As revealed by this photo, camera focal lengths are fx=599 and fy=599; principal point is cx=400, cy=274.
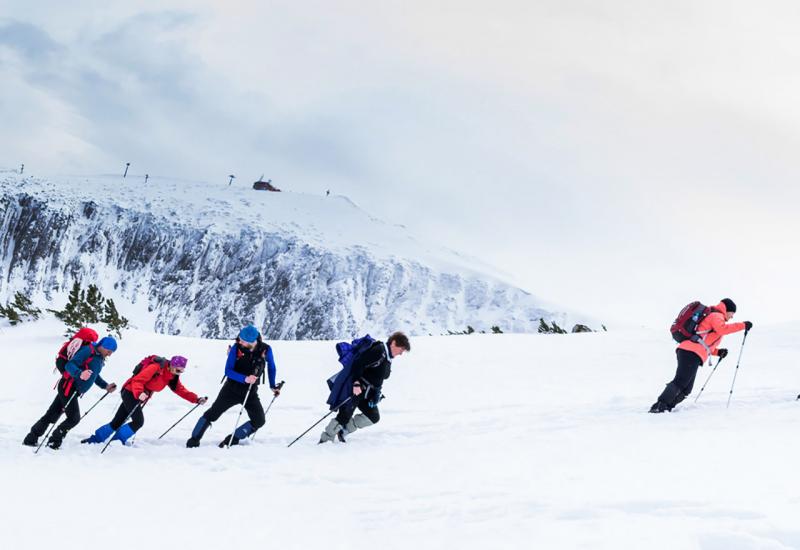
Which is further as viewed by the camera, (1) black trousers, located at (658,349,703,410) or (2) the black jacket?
(1) black trousers, located at (658,349,703,410)

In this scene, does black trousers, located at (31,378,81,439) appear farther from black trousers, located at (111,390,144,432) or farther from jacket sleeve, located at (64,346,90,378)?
black trousers, located at (111,390,144,432)

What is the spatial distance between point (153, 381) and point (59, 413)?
1253mm

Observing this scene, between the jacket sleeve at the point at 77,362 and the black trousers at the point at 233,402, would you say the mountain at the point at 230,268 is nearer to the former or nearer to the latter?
the black trousers at the point at 233,402

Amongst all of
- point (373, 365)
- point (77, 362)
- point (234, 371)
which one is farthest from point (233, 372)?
point (77, 362)

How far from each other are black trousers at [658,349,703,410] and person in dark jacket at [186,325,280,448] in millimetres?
5650

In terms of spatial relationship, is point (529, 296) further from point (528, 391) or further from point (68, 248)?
point (528, 391)

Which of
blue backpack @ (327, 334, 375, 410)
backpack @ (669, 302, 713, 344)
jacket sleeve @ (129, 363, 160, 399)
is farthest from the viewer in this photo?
backpack @ (669, 302, 713, 344)

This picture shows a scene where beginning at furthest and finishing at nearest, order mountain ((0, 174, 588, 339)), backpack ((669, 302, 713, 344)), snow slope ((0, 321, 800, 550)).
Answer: mountain ((0, 174, 588, 339)), backpack ((669, 302, 713, 344)), snow slope ((0, 321, 800, 550))

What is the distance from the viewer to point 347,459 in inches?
286

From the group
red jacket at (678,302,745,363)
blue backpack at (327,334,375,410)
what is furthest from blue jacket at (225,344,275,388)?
red jacket at (678,302,745,363)

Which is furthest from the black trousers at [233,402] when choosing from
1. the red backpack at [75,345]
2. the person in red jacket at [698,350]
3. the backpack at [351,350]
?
the person in red jacket at [698,350]

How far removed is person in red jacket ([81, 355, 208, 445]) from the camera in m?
8.25

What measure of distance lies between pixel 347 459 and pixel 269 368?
1874 millimetres

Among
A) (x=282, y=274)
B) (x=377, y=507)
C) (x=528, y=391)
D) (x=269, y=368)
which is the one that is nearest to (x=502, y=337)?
(x=528, y=391)
